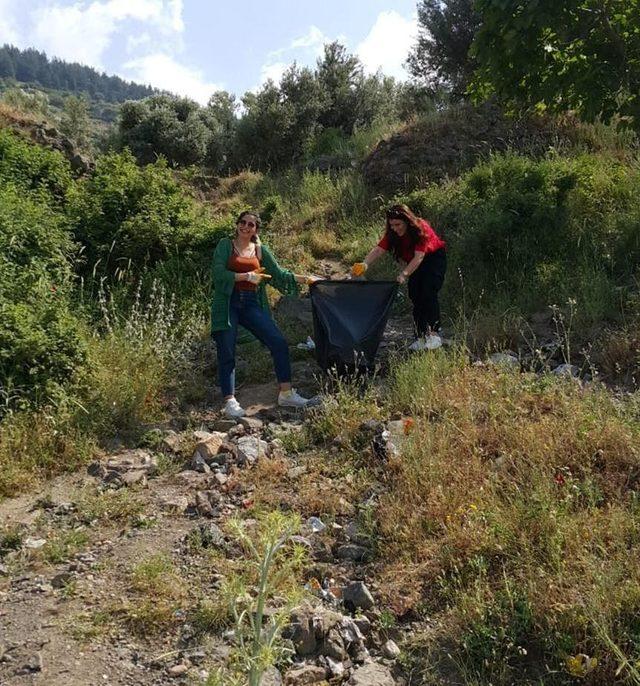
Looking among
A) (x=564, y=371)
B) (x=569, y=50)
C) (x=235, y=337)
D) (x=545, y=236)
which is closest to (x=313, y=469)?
(x=235, y=337)

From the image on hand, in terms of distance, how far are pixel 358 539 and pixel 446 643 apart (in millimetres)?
854

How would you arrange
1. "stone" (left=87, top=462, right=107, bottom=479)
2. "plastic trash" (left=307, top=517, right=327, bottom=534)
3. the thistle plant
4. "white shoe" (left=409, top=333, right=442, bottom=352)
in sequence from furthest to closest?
"white shoe" (left=409, top=333, right=442, bottom=352)
"stone" (left=87, top=462, right=107, bottom=479)
"plastic trash" (left=307, top=517, right=327, bottom=534)
the thistle plant

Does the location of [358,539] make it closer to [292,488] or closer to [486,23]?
[292,488]

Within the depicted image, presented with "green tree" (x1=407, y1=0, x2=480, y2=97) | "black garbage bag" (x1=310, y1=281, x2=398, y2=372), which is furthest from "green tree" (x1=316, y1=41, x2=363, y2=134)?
"black garbage bag" (x1=310, y1=281, x2=398, y2=372)

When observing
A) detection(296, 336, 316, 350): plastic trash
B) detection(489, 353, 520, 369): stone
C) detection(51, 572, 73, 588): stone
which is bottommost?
detection(51, 572, 73, 588): stone

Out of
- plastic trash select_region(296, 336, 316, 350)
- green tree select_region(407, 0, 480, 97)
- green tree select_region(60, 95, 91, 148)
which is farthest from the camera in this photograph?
green tree select_region(60, 95, 91, 148)

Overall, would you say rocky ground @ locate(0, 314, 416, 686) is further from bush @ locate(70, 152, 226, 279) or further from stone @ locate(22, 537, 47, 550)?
bush @ locate(70, 152, 226, 279)

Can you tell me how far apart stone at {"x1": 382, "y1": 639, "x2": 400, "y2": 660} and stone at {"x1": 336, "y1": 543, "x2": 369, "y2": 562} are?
606 mm

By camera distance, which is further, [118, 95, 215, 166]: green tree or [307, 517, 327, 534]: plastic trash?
[118, 95, 215, 166]: green tree

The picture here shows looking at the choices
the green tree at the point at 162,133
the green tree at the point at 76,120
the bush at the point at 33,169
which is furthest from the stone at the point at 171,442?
the green tree at the point at 76,120

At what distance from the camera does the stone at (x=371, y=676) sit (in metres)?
2.46

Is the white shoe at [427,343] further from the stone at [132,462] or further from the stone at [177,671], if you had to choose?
the stone at [177,671]

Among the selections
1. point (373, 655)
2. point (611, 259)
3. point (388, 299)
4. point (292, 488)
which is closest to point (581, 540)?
point (373, 655)

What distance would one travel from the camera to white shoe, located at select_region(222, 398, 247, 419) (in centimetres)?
504
